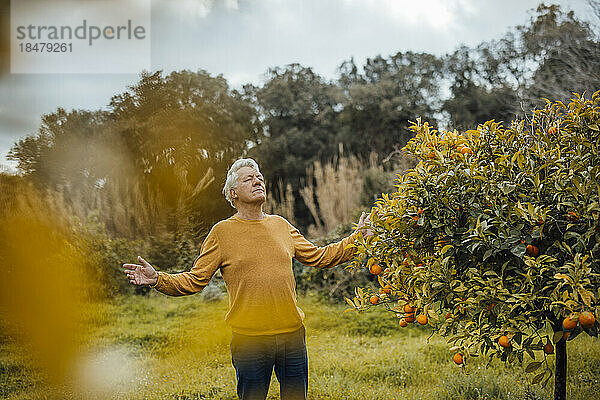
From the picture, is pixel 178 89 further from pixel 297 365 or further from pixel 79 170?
pixel 297 365

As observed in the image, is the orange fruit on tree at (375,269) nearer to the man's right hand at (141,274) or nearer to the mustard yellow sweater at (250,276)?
the mustard yellow sweater at (250,276)

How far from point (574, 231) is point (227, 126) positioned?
6250 mm

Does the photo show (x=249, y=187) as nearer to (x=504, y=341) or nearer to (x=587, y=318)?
(x=504, y=341)

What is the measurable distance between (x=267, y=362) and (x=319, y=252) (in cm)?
50

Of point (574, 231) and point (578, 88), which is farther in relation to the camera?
point (578, 88)

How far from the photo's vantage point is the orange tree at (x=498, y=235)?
5.54 ft

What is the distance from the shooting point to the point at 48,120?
5547 millimetres

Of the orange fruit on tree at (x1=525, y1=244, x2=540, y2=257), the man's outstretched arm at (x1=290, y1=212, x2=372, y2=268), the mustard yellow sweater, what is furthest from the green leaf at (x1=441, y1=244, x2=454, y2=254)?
the mustard yellow sweater

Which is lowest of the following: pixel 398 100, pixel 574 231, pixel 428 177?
pixel 574 231

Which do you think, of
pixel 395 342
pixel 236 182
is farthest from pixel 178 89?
pixel 236 182

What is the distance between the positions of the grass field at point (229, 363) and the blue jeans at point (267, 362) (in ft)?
3.74

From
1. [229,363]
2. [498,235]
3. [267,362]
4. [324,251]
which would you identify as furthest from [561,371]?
[229,363]

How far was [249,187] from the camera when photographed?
6.59 ft

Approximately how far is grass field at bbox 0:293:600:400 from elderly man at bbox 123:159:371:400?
47.7 inches
